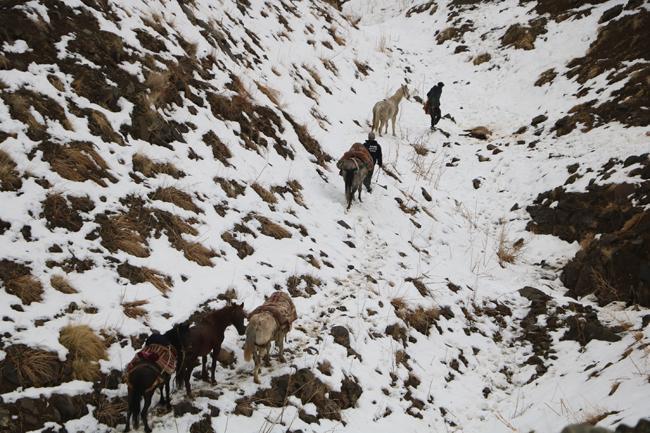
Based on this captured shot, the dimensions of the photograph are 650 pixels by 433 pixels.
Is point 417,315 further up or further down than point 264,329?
further down

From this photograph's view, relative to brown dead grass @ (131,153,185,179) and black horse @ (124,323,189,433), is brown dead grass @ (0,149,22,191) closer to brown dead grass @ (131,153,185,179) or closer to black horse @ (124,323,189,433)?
brown dead grass @ (131,153,185,179)

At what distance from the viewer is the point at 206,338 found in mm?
5105

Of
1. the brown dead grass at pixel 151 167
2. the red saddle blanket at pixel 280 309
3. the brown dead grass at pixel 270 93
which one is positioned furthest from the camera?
the brown dead grass at pixel 270 93

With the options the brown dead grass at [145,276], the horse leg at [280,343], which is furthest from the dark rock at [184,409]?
the brown dead grass at [145,276]

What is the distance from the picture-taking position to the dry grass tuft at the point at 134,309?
548 cm

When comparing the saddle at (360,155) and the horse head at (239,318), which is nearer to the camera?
the horse head at (239,318)

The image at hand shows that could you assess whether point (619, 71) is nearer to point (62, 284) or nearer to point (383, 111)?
point (383, 111)

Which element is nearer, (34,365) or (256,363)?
(34,365)

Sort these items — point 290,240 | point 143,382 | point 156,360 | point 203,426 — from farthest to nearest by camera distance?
point 290,240 → point 203,426 → point 156,360 → point 143,382

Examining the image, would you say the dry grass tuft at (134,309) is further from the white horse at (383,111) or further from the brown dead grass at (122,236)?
the white horse at (383,111)

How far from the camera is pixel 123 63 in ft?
29.4

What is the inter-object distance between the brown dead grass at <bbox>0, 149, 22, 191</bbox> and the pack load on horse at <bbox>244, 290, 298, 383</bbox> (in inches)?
138

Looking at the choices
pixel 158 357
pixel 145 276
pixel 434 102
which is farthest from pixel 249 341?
pixel 434 102

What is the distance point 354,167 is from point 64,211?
6297mm
